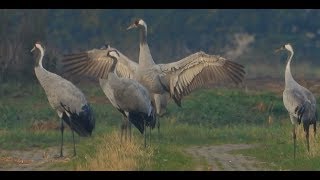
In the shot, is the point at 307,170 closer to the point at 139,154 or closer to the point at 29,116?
the point at 139,154

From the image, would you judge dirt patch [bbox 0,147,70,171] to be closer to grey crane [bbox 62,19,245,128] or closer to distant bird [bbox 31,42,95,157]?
distant bird [bbox 31,42,95,157]

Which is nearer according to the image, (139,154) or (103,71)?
(139,154)

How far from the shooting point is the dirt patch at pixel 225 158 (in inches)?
578

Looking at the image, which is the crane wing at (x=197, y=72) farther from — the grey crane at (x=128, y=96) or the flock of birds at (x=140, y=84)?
the grey crane at (x=128, y=96)

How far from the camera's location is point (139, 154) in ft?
47.5

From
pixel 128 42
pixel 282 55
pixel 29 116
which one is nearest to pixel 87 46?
pixel 128 42

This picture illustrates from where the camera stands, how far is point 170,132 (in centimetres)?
1978

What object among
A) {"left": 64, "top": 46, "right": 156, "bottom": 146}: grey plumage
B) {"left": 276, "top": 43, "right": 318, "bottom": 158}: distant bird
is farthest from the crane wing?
{"left": 276, "top": 43, "right": 318, "bottom": 158}: distant bird

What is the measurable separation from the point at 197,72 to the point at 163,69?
0.68 meters

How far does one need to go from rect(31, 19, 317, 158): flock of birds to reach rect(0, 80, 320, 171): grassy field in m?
0.48

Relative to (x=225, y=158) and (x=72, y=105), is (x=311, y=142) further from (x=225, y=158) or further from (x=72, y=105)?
(x=72, y=105)

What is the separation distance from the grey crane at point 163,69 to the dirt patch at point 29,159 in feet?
7.28

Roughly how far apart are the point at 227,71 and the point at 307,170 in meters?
5.28

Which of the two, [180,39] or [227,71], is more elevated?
[180,39]
